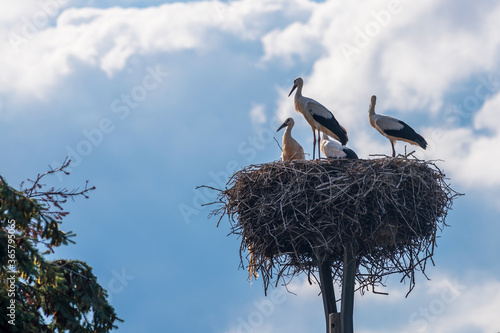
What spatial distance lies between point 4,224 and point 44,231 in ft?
1.43

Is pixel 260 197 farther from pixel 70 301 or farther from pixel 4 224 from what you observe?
pixel 4 224

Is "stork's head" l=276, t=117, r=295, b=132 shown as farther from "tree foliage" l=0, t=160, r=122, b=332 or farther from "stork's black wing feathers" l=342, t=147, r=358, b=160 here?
"tree foliage" l=0, t=160, r=122, b=332

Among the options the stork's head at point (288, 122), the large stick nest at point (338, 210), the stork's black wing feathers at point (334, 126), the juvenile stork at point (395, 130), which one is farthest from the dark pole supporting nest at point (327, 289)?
the stork's head at point (288, 122)

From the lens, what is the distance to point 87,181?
747 cm

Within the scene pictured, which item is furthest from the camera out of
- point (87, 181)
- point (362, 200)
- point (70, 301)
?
point (362, 200)

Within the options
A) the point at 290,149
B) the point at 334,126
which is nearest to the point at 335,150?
the point at 290,149

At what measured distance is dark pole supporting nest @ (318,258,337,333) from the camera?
10.9 m

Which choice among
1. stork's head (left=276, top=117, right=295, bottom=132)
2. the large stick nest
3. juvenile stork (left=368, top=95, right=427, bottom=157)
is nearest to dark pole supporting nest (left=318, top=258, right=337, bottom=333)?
the large stick nest

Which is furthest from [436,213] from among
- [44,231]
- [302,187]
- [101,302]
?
[44,231]

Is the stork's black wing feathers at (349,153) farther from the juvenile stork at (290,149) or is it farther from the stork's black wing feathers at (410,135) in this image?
the stork's black wing feathers at (410,135)

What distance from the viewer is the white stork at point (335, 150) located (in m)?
11.6

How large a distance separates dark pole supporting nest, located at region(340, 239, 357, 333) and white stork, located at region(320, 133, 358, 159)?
164cm

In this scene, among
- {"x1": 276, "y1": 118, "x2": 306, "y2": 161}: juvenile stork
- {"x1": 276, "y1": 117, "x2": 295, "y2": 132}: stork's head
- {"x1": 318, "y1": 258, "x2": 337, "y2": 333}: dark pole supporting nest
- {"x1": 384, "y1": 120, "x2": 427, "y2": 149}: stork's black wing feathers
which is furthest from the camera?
{"x1": 276, "y1": 117, "x2": 295, "y2": 132}: stork's head

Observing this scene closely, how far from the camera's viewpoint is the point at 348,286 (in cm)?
1080
